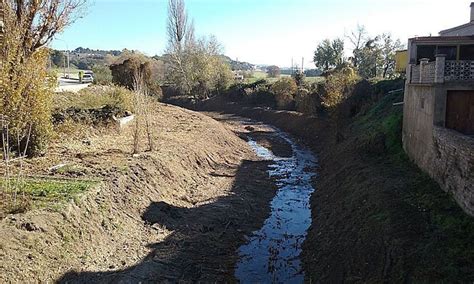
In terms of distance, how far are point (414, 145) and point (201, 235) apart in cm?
918

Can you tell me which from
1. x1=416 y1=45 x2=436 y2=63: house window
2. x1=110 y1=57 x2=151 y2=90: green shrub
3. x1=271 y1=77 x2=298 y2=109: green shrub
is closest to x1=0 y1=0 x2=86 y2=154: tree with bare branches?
x1=416 y1=45 x2=436 y2=63: house window

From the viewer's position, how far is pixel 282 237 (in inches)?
590

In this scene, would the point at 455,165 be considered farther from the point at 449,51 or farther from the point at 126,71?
the point at 126,71

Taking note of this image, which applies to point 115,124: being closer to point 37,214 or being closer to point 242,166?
point 242,166

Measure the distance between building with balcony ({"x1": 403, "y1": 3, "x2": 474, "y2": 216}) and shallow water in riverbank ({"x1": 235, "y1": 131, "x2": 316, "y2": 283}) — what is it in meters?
5.02

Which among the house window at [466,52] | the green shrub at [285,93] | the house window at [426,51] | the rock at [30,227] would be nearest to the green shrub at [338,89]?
the house window at [426,51]

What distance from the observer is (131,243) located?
12617mm

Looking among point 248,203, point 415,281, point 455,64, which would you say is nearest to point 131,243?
point 248,203

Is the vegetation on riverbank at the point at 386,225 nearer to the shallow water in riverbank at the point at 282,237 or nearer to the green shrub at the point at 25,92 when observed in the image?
the shallow water in riverbank at the point at 282,237

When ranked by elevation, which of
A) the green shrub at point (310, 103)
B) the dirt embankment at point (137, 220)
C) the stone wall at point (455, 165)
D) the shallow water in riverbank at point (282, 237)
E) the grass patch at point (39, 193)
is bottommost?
the shallow water in riverbank at point (282, 237)

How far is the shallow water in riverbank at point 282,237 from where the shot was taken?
12227mm

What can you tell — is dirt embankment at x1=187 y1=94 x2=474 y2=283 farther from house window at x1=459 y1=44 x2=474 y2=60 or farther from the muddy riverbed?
house window at x1=459 y1=44 x2=474 y2=60

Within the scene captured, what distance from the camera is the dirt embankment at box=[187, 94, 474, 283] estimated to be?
30.0 feet

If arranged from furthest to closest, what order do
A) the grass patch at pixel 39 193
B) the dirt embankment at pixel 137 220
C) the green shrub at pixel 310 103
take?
the green shrub at pixel 310 103
the grass patch at pixel 39 193
the dirt embankment at pixel 137 220
